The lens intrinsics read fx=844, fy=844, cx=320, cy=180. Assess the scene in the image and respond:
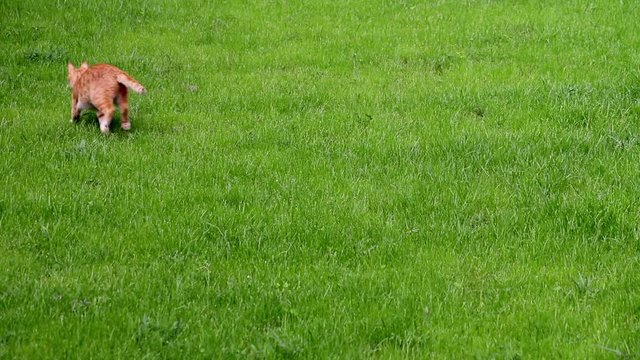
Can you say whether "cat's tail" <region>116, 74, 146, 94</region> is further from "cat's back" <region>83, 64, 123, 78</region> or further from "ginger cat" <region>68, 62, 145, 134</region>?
"cat's back" <region>83, 64, 123, 78</region>

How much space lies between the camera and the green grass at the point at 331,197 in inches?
233

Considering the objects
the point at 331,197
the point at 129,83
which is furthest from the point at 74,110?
the point at 331,197

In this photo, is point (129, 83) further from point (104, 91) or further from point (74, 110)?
point (74, 110)

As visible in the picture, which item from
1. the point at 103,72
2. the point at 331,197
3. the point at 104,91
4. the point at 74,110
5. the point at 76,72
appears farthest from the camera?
the point at 76,72

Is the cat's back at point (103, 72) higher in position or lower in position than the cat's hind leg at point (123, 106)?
higher

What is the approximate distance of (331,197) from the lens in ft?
26.8

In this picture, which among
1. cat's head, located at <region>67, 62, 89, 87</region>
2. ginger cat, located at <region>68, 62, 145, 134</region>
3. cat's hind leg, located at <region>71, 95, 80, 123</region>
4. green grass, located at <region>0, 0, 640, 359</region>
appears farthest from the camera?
cat's head, located at <region>67, 62, 89, 87</region>

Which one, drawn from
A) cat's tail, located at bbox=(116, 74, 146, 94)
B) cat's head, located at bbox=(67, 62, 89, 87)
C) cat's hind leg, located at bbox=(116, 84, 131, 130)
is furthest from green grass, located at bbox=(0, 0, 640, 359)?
cat's tail, located at bbox=(116, 74, 146, 94)

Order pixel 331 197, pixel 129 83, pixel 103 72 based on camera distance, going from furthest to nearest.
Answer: pixel 103 72 → pixel 129 83 → pixel 331 197

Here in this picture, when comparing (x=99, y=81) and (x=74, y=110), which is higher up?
(x=99, y=81)

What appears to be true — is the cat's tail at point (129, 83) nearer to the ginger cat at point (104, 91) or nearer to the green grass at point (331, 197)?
the ginger cat at point (104, 91)

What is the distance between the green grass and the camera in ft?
19.4

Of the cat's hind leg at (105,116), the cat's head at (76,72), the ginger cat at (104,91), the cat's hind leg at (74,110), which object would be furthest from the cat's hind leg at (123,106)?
the cat's head at (76,72)

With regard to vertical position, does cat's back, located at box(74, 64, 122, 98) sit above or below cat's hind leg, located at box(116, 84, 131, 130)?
above
